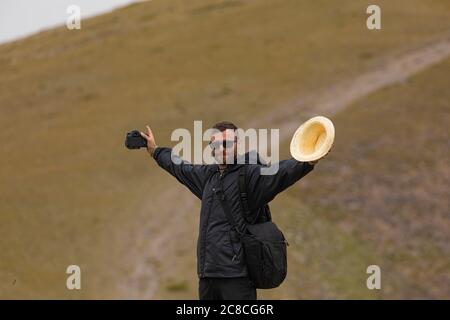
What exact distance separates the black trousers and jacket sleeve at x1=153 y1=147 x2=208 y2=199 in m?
0.66

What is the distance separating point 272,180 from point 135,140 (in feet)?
4.13

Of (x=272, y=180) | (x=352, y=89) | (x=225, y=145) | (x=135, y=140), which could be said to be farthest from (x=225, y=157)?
(x=352, y=89)

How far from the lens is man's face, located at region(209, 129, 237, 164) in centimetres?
673

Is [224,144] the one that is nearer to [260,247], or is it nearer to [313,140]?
[313,140]

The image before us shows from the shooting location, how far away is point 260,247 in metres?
6.59

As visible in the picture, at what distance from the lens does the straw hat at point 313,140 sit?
634cm

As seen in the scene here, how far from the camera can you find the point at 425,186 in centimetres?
3136

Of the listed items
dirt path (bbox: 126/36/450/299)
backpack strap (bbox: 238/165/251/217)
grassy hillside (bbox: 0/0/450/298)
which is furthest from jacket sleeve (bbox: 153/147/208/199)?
dirt path (bbox: 126/36/450/299)

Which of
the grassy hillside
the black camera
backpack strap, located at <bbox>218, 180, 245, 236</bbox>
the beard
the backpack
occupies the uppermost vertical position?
the grassy hillside

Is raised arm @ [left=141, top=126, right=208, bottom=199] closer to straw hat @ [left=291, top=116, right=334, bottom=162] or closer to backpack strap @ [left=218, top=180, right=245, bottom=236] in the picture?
backpack strap @ [left=218, top=180, right=245, bottom=236]

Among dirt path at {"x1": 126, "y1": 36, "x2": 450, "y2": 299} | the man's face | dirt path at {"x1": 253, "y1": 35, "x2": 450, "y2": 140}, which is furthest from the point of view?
dirt path at {"x1": 253, "y1": 35, "x2": 450, "y2": 140}

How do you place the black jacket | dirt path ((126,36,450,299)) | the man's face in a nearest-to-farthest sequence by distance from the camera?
1. the black jacket
2. the man's face
3. dirt path ((126,36,450,299))

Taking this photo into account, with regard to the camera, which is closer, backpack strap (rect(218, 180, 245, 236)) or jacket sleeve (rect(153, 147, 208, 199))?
backpack strap (rect(218, 180, 245, 236))
